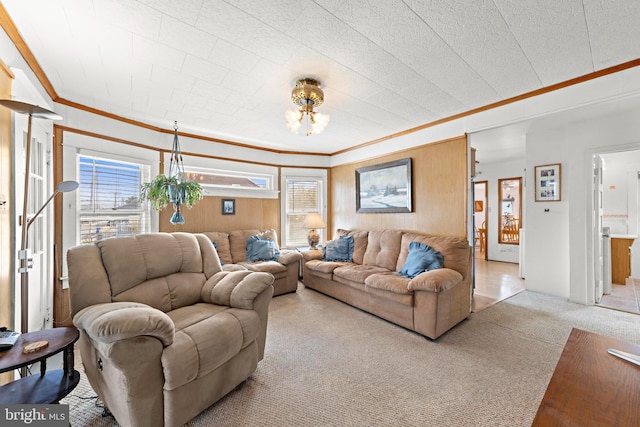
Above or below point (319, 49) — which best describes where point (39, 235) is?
below

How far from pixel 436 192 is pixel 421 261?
3.66 feet

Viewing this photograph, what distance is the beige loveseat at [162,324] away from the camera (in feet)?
4.52

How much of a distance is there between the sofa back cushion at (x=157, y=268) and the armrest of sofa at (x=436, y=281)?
1.97m

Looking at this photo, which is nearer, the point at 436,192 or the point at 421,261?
the point at 421,261

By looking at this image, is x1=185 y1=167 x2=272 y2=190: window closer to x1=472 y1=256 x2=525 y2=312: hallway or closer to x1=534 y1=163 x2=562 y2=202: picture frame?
x1=472 y1=256 x2=525 y2=312: hallway

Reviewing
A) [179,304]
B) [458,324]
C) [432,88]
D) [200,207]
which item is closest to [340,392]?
[179,304]

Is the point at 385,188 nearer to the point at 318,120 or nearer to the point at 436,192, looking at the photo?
the point at 436,192

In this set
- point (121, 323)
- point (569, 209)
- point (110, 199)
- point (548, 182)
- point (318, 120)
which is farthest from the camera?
point (548, 182)

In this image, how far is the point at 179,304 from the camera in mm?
2121

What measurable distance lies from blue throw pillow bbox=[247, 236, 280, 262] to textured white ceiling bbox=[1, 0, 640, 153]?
2.08 meters

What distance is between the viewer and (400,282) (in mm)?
2834

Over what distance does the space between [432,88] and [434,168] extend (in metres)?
1.30

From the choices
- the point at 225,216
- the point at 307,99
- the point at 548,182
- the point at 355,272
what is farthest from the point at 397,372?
the point at 548,182

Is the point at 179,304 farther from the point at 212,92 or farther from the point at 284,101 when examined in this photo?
the point at 284,101
